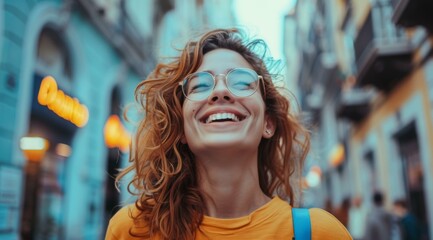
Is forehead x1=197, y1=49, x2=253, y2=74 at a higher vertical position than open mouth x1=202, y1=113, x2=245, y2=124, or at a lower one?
→ higher

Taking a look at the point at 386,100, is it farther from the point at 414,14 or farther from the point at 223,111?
the point at 223,111

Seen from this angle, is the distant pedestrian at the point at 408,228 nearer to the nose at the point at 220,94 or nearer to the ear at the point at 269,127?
the ear at the point at 269,127

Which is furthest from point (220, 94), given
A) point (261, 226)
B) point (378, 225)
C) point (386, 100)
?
point (386, 100)

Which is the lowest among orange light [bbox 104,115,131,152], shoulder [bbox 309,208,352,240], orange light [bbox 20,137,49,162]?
shoulder [bbox 309,208,352,240]

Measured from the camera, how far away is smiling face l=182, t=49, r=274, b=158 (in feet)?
5.45

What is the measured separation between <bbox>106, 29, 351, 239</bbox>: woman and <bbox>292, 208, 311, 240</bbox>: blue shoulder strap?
0.02 m

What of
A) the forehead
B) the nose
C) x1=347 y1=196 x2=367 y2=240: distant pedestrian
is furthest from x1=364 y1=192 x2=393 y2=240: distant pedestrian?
the nose

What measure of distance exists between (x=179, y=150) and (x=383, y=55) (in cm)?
894

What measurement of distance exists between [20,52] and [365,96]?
10.7 m

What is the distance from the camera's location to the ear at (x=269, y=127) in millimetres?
1971

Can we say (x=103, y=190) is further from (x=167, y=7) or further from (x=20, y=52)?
(x=167, y=7)

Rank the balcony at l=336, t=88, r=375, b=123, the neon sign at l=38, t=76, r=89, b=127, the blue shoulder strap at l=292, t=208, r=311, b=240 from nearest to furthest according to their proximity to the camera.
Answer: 1. the blue shoulder strap at l=292, t=208, r=311, b=240
2. the neon sign at l=38, t=76, r=89, b=127
3. the balcony at l=336, t=88, r=375, b=123

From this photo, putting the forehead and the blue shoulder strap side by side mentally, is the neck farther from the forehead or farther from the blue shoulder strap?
the forehead

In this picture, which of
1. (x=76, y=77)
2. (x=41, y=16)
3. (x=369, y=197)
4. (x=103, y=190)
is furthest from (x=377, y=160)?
(x=41, y=16)
